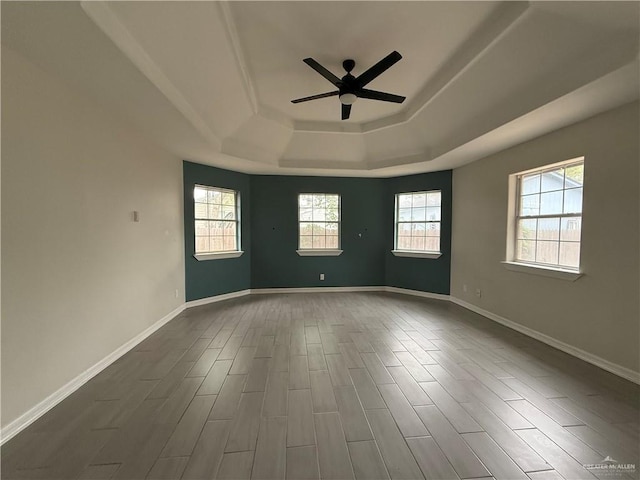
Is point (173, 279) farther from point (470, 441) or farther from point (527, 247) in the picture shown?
point (527, 247)

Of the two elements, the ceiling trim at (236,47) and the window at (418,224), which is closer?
the ceiling trim at (236,47)

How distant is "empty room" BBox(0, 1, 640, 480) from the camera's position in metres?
1.67

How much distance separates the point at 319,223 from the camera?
5.79 m

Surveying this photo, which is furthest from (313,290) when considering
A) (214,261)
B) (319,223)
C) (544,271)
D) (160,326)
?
(544,271)

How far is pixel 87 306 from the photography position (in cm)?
245

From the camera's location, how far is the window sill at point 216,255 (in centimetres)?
470

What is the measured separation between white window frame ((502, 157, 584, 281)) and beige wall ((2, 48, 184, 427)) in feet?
15.2

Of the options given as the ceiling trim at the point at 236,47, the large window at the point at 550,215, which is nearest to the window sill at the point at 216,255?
the ceiling trim at the point at 236,47

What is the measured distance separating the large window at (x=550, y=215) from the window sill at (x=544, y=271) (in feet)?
0.36

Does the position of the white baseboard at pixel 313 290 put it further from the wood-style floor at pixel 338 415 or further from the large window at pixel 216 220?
the wood-style floor at pixel 338 415

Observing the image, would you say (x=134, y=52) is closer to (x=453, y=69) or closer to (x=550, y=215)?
(x=453, y=69)

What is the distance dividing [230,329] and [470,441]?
9.16 feet

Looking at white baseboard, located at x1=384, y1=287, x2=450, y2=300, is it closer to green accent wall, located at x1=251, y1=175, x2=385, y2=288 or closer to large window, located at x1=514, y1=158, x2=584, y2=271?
green accent wall, located at x1=251, y1=175, x2=385, y2=288

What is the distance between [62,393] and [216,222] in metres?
3.30
